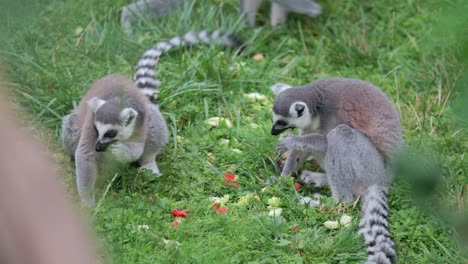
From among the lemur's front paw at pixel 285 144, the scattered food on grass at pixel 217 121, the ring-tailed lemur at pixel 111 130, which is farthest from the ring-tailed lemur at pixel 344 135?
the ring-tailed lemur at pixel 111 130

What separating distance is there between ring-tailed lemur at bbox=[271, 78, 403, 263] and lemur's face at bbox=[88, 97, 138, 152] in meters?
0.99

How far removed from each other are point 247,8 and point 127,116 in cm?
298

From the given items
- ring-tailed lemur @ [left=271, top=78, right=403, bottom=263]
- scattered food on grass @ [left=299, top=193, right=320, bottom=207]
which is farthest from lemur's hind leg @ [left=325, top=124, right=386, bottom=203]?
scattered food on grass @ [left=299, top=193, right=320, bottom=207]

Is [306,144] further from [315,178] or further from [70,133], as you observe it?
[70,133]

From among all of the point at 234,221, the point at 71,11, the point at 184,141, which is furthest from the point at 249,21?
the point at 234,221

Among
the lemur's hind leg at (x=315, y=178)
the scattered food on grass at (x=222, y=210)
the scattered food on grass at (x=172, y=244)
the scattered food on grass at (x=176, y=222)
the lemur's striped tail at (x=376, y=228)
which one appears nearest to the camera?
the scattered food on grass at (x=172, y=244)

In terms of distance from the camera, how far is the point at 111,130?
434cm

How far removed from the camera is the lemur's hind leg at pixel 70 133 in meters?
4.68

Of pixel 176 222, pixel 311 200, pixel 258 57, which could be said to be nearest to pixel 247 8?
pixel 258 57

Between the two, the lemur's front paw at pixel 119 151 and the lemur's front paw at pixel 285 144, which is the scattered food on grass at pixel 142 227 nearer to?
the lemur's front paw at pixel 119 151

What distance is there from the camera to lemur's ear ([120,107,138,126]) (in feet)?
14.3

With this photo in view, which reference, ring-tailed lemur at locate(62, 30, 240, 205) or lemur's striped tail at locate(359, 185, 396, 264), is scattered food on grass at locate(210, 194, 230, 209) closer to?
ring-tailed lemur at locate(62, 30, 240, 205)

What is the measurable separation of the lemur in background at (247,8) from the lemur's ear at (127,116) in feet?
7.78

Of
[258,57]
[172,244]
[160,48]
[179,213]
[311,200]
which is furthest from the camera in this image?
[258,57]
